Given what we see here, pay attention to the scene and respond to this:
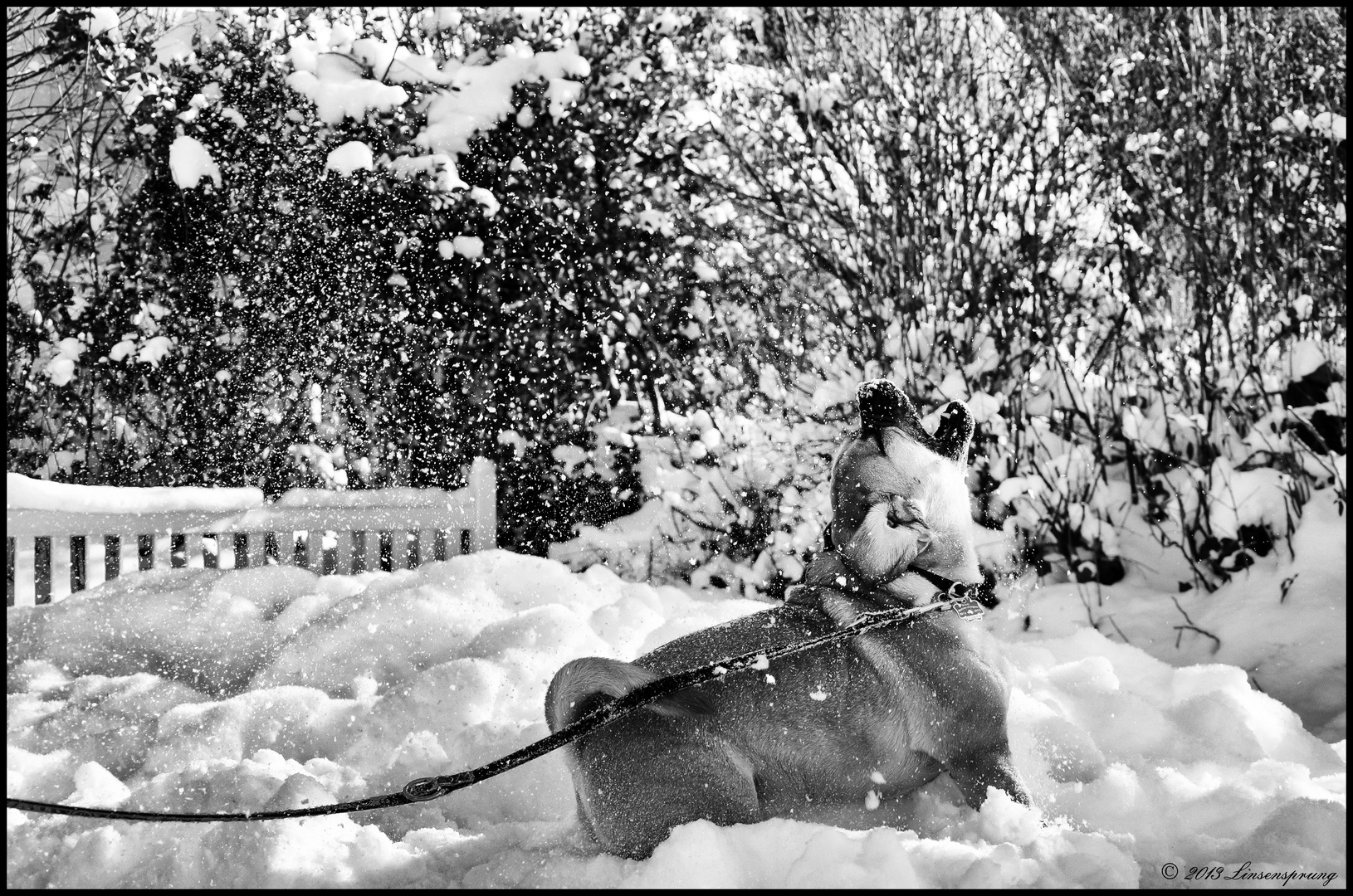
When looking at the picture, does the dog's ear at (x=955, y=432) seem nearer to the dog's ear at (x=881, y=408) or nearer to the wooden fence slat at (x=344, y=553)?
the dog's ear at (x=881, y=408)

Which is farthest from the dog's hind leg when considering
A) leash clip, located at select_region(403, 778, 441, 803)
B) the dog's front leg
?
the dog's front leg

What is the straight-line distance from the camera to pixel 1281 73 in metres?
4.38

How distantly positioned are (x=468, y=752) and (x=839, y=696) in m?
1.18

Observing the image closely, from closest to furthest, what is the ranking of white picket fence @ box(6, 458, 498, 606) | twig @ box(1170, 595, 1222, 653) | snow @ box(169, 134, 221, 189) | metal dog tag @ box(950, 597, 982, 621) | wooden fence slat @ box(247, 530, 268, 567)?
metal dog tag @ box(950, 597, 982, 621) < twig @ box(1170, 595, 1222, 653) < white picket fence @ box(6, 458, 498, 606) < wooden fence slat @ box(247, 530, 268, 567) < snow @ box(169, 134, 221, 189)

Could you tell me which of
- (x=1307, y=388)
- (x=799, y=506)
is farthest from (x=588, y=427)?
(x=1307, y=388)

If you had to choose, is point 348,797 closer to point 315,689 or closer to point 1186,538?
point 315,689

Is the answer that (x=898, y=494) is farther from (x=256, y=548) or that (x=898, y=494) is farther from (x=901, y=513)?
(x=256, y=548)

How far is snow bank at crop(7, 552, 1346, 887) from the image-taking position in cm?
164

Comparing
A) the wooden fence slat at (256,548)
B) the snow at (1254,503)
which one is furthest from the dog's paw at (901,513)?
the wooden fence slat at (256,548)

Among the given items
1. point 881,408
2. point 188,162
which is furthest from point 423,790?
point 188,162

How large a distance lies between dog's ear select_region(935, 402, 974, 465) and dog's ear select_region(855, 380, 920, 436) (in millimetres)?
74

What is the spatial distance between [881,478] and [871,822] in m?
0.71

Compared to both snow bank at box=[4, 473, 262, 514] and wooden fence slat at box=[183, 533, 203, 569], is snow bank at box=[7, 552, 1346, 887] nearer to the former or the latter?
snow bank at box=[4, 473, 262, 514]

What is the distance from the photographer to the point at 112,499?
3912 mm
